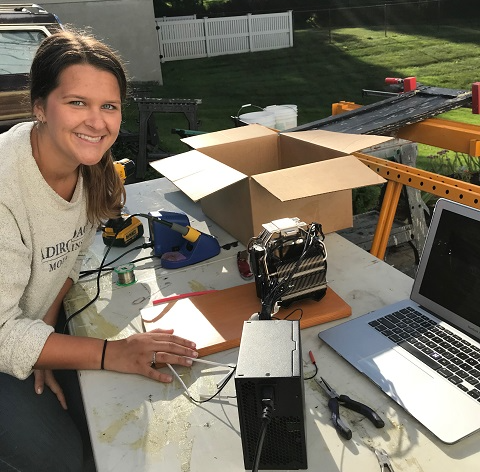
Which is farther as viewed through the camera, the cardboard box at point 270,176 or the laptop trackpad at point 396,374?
the cardboard box at point 270,176

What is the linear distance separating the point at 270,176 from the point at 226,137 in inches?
26.3

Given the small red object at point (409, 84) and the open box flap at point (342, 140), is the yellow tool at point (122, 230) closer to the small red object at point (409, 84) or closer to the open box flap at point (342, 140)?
the open box flap at point (342, 140)

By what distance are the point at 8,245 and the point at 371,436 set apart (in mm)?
943

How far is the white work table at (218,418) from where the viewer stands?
96 cm

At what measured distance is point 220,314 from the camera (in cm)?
143

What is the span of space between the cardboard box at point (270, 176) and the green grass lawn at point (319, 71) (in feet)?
15.5

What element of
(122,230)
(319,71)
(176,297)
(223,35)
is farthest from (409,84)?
(223,35)

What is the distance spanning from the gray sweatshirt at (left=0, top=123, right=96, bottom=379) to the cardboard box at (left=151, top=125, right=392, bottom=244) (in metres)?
0.40

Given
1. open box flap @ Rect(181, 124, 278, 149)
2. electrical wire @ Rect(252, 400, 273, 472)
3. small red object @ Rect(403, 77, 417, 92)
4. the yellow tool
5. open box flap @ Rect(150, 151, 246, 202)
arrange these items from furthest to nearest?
small red object @ Rect(403, 77, 417, 92), open box flap @ Rect(181, 124, 278, 149), the yellow tool, open box flap @ Rect(150, 151, 246, 202), electrical wire @ Rect(252, 400, 273, 472)

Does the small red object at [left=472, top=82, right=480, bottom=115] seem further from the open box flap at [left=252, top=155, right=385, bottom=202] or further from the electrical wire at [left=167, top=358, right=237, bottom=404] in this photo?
the electrical wire at [left=167, top=358, right=237, bottom=404]

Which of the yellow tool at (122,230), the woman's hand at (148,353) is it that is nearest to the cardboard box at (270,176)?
the yellow tool at (122,230)

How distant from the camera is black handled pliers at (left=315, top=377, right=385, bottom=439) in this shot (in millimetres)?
1006

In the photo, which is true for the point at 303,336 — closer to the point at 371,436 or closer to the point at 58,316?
the point at 371,436

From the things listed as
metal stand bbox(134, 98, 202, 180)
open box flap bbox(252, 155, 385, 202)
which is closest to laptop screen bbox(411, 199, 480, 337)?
open box flap bbox(252, 155, 385, 202)
